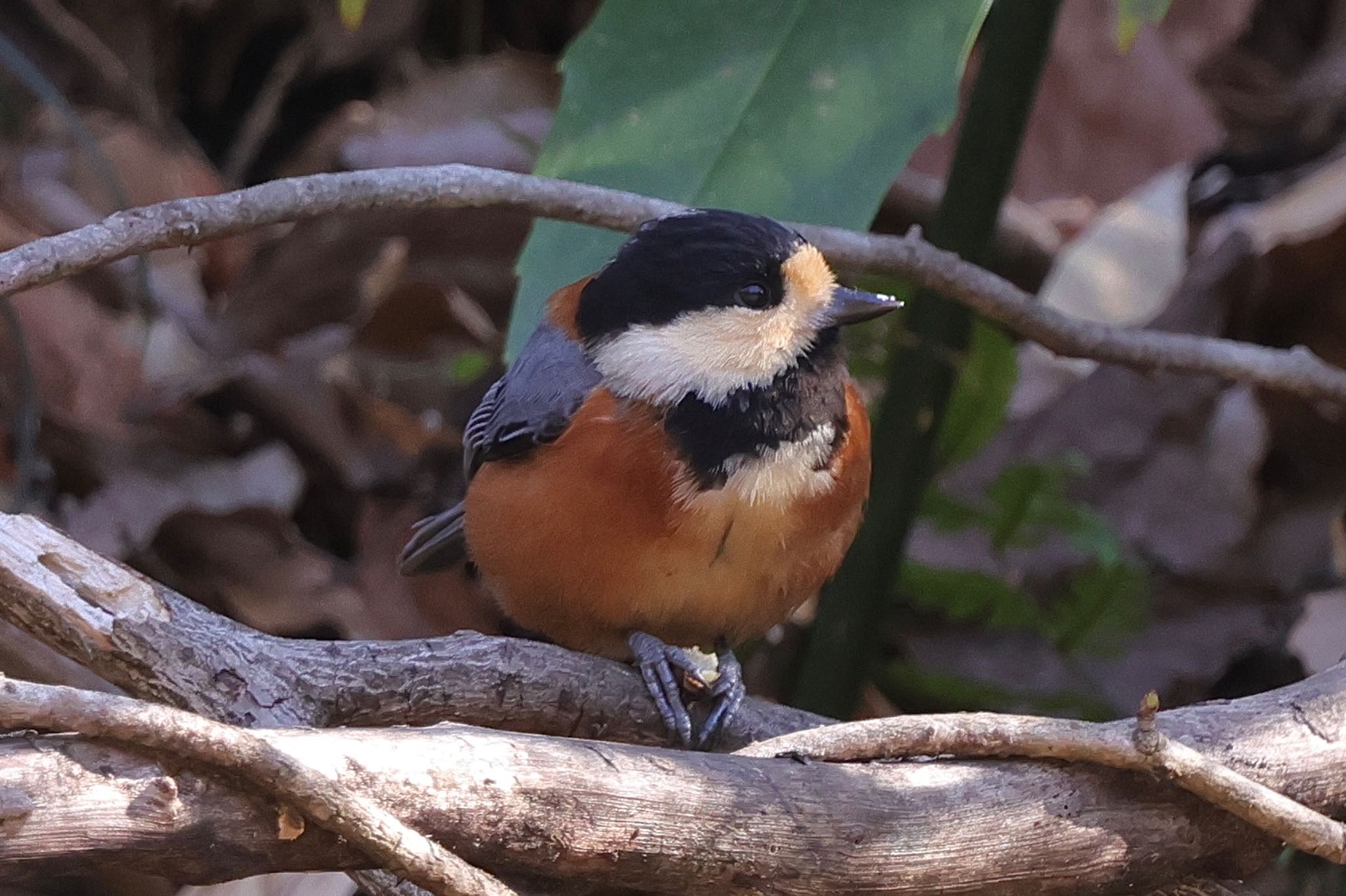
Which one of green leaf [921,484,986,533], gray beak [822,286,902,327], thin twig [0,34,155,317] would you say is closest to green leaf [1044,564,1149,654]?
green leaf [921,484,986,533]

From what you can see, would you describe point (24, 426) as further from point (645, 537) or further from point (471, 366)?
point (645, 537)

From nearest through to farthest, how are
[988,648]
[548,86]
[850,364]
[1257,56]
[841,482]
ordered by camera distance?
[841,482], [850,364], [988,648], [548,86], [1257,56]

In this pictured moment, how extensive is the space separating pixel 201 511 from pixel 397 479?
533 millimetres

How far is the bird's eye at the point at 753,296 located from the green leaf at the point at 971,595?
1.06m

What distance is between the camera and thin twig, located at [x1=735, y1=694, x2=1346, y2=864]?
1.34 meters

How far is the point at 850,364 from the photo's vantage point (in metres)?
2.63

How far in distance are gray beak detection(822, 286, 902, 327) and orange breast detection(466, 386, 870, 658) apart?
131 millimetres

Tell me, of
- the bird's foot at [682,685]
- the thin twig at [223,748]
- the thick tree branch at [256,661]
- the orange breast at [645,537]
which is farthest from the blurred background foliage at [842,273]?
the thin twig at [223,748]

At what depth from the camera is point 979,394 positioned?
2.69 meters

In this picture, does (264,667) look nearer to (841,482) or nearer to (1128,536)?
(841,482)

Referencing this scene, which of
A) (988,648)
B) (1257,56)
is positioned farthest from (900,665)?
(1257,56)

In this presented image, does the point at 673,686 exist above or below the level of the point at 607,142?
below

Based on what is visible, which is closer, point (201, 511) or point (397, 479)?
point (201, 511)

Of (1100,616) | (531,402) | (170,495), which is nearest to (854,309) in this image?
(531,402)
